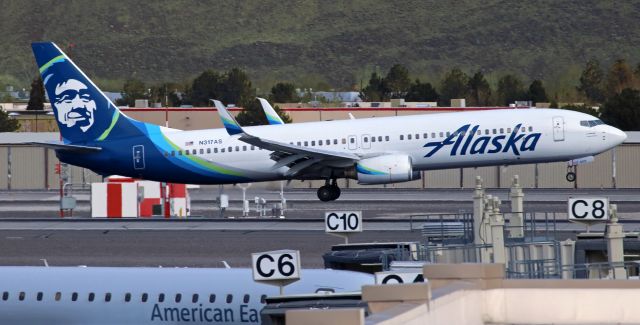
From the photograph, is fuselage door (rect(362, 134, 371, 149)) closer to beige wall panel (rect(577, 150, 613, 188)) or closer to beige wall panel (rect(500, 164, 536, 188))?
beige wall panel (rect(500, 164, 536, 188))

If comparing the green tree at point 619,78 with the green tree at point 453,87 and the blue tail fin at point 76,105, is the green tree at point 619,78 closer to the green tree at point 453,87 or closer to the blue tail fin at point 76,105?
the green tree at point 453,87

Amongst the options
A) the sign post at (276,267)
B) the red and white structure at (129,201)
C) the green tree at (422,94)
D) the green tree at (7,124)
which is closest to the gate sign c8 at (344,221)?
the sign post at (276,267)

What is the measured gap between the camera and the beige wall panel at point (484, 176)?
7655 centimetres

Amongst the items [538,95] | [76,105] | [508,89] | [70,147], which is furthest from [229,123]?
[508,89]

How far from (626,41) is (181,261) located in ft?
484

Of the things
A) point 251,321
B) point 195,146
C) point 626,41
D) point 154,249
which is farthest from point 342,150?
point 626,41

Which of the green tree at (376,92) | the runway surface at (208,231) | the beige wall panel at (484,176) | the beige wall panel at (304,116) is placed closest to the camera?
the runway surface at (208,231)

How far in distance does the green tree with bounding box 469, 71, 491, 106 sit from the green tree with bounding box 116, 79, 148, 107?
31672 millimetres

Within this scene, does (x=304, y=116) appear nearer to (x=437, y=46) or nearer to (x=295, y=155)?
(x=295, y=155)

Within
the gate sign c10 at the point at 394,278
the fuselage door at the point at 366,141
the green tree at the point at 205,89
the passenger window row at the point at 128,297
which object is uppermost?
the green tree at the point at 205,89

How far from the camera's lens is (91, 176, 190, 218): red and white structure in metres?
57.9

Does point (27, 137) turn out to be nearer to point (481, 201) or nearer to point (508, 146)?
point (508, 146)

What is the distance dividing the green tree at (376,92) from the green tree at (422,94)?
16.0ft

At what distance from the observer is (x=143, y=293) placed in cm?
2467
